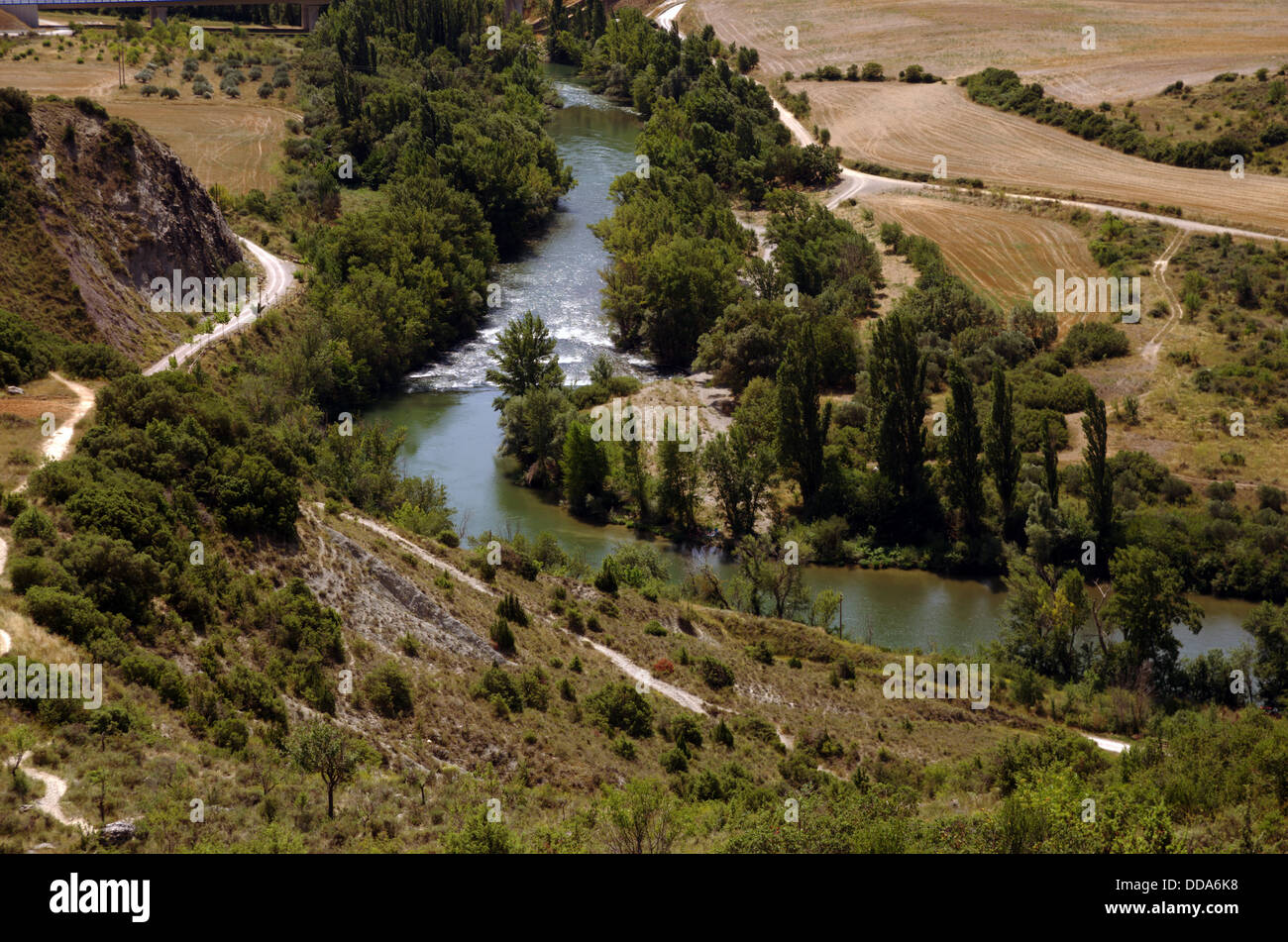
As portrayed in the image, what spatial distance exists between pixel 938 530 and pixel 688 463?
1352cm

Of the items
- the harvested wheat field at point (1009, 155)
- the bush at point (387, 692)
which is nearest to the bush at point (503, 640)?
the bush at point (387, 692)

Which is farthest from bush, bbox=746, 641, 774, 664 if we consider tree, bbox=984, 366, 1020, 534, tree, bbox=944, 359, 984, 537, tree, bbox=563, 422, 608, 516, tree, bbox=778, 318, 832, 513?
tree, bbox=563, 422, 608, 516

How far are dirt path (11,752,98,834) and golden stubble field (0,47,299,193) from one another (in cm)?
8316

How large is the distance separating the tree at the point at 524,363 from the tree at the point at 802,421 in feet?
52.7

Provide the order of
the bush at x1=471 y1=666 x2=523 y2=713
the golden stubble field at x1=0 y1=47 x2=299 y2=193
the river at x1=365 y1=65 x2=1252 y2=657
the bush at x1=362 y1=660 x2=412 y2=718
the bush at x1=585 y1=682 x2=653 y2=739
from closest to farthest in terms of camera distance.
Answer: the bush at x1=362 y1=660 x2=412 y2=718 < the bush at x1=471 y1=666 x2=523 y2=713 < the bush at x1=585 y1=682 x2=653 y2=739 < the river at x1=365 y1=65 x2=1252 y2=657 < the golden stubble field at x1=0 y1=47 x2=299 y2=193

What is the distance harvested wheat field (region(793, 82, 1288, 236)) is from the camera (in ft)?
357

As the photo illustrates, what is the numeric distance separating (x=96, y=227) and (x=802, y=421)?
141 ft

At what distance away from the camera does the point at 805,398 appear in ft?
228

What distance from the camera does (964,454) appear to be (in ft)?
219

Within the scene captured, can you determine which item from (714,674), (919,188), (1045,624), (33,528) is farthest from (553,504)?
(919,188)

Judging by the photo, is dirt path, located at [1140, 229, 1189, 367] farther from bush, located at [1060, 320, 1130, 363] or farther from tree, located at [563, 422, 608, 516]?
tree, located at [563, 422, 608, 516]

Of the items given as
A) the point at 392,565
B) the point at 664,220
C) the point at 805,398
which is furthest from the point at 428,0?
the point at 392,565

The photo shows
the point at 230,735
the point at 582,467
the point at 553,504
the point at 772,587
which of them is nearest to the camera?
the point at 230,735

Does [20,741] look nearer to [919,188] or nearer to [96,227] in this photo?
[96,227]
